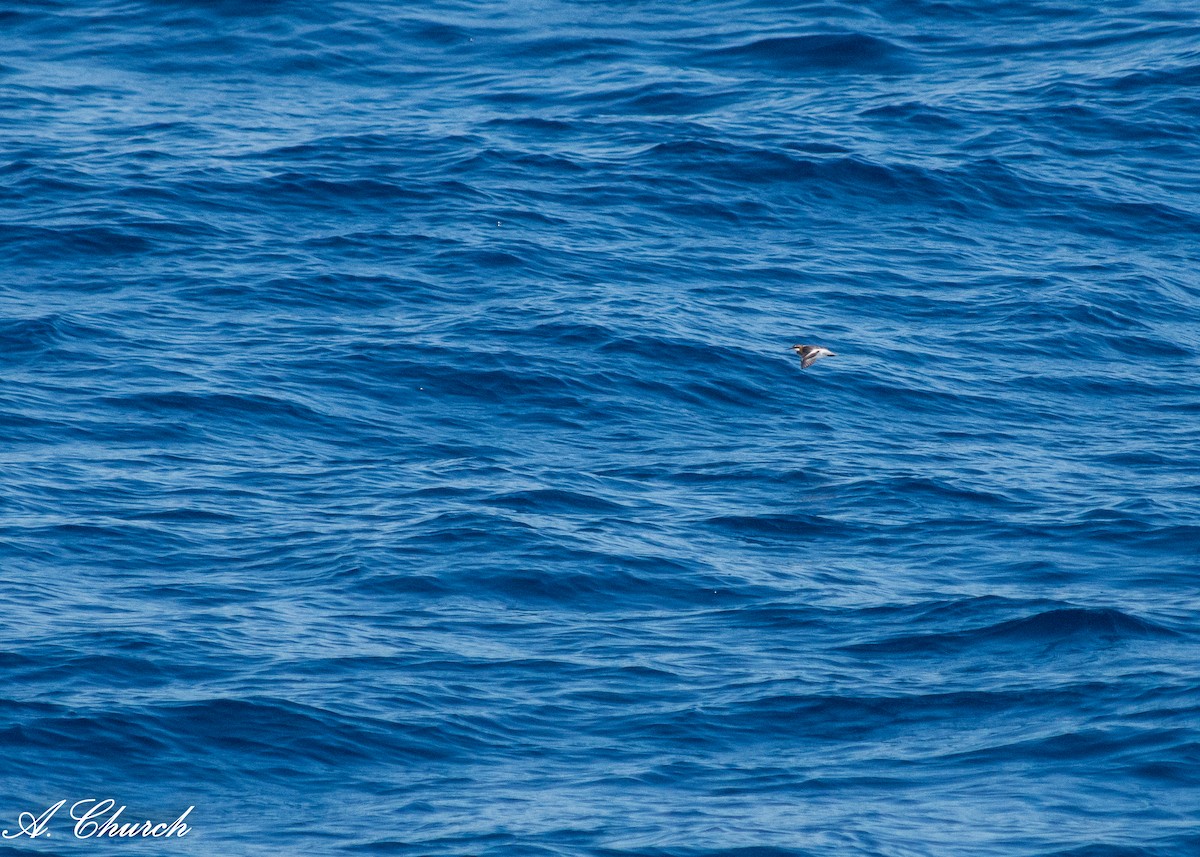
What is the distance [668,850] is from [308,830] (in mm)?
3116

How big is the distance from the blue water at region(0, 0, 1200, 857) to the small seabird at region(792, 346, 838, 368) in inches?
24.5

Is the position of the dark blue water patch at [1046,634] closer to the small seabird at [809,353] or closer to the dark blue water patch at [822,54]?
the small seabird at [809,353]

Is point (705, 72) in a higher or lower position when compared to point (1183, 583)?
higher

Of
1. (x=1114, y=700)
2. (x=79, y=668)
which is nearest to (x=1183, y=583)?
(x=1114, y=700)

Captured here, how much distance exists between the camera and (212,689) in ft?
60.8

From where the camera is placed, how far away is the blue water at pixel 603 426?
17703 millimetres

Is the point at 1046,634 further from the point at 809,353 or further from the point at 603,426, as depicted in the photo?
the point at 603,426

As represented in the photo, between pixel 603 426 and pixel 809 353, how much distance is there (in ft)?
9.54

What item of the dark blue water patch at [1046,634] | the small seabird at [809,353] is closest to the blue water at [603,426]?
the dark blue water patch at [1046,634]

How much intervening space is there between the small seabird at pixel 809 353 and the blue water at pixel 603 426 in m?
0.62

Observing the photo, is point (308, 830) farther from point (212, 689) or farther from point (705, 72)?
point (705, 72)

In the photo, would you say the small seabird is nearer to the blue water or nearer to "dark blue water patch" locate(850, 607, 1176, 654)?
the blue water

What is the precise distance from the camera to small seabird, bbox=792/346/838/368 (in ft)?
83.2

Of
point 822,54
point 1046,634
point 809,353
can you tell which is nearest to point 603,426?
point 809,353
